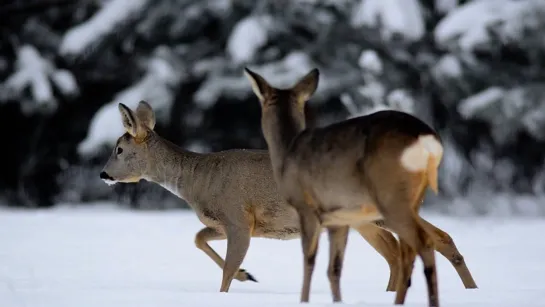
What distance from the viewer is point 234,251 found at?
23.2 ft

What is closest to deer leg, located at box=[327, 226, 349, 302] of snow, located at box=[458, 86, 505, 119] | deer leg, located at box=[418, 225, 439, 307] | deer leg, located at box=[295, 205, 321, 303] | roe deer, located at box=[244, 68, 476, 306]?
roe deer, located at box=[244, 68, 476, 306]

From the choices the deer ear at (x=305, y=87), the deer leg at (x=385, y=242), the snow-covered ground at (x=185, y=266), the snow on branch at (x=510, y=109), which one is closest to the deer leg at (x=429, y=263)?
the snow-covered ground at (x=185, y=266)

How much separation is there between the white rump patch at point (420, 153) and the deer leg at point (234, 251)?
8.85 feet

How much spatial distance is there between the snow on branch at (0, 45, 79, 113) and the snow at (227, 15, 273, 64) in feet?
8.17

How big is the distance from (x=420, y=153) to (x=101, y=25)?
10505 mm

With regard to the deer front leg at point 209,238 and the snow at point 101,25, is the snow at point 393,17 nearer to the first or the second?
the snow at point 101,25

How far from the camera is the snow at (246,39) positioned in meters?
13.7

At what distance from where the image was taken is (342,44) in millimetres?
14609

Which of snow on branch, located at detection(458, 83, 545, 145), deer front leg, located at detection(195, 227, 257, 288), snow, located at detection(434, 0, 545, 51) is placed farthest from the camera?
snow on branch, located at detection(458, 83, 545, 145)

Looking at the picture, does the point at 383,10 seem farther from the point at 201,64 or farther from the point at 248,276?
the point at 248,276

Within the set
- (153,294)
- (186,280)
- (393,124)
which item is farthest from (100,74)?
(393,124)

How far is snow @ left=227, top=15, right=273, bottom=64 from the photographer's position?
13688 millimetres

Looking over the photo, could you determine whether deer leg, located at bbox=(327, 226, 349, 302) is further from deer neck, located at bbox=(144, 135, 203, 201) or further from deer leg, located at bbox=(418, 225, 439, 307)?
deer neck, located at bbox=(144, 135, 203, 201)

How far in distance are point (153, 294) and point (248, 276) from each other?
217 cm
